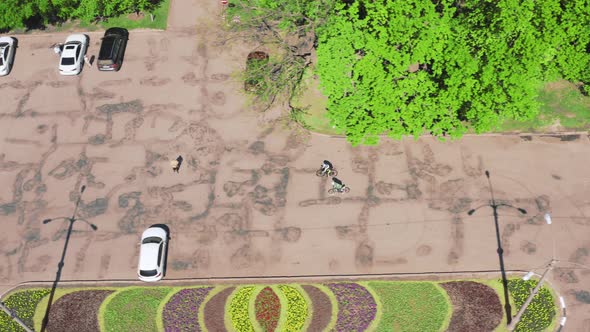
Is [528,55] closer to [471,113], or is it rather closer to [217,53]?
[471,113]

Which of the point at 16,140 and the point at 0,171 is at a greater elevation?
the point at 16,140

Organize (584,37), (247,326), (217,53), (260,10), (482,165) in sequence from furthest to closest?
1. (217,53)
2. (260,10)
3. (482,165)
4. (584,37)
5. (247,326)

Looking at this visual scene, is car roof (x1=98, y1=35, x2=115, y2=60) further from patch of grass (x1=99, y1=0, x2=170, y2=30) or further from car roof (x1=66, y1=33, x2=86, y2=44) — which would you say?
patch of grass (x1=99, y1=0, x2=170, y2=30)

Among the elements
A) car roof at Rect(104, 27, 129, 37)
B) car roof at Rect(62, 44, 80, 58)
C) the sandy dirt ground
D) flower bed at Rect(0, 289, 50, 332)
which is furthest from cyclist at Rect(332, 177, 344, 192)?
car roof at Rect(62, 44, 80, 58)

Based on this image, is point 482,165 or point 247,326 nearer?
point 247,326

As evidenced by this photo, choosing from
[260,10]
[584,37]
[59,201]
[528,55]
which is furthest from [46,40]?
[584,37]
